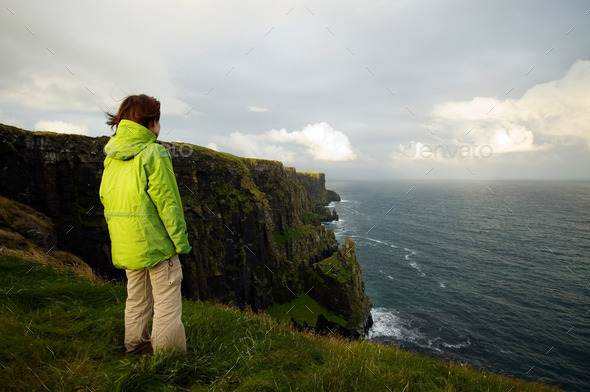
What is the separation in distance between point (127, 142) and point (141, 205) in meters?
0.95

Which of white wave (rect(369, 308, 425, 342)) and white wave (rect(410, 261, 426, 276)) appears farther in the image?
white wave (rect(410, 261, 426, 276))

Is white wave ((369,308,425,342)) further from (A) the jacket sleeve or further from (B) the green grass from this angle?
(A) the jacket sleeve

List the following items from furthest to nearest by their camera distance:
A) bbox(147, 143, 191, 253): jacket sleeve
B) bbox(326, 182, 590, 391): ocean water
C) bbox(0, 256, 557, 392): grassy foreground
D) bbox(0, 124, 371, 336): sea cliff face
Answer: bbox(326, 182, 590, 391): ocean water < bbox(0, 124, 371, 336): sea cliff face < bbox(147, 143, 191, 253): jacket sleeve < bbox(0, 256, 557, 392): grassy foreground

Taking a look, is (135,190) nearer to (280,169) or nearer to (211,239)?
(211,239)

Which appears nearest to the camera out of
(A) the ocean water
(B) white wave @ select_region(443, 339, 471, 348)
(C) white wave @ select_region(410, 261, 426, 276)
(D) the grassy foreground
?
(D) the grassy foreground

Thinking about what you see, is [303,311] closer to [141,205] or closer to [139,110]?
[141,205]

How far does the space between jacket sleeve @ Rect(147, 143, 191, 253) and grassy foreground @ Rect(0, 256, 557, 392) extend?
66.4 inches

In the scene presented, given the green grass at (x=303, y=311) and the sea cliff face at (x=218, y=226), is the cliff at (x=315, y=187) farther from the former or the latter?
the green grass at (x=303, y=311)

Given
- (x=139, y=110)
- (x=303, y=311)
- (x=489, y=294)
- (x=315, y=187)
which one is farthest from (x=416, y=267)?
(x=315, y=187)

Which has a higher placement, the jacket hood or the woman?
the jacket hood

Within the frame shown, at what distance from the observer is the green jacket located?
12.1ft

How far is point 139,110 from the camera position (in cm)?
393

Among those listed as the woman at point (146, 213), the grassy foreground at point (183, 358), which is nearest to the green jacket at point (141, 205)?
the woman at point (146, 213)

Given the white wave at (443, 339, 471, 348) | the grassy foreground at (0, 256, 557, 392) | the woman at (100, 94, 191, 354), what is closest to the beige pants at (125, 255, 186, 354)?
the woman at (100, 94, 191, 354)
